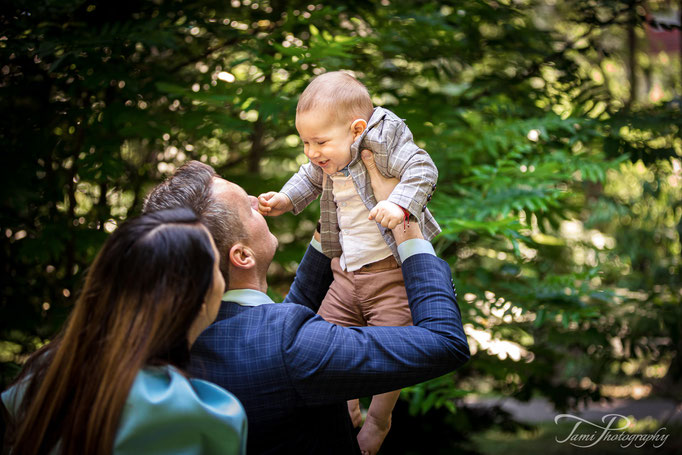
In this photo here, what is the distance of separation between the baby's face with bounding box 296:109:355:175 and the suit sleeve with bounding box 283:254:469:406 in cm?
55

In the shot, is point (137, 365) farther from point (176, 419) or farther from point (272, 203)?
point (272, 203)

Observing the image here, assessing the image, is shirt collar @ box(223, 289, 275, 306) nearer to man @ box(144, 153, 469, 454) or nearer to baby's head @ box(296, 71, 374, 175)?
man @ box(144, 153, 469, 454)

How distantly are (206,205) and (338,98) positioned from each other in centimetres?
54

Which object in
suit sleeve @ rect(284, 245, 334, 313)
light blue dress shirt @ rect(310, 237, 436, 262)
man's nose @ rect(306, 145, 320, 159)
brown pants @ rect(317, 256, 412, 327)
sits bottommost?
suit sleeve @ rect(284, 245, 334, 313)

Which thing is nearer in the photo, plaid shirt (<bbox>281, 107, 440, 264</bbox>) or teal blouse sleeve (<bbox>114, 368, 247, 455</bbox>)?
teal blouse sleeve (<bbox>114, 368, 247, 455</bbox>)

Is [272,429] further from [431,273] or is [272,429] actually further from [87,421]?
[431,273]

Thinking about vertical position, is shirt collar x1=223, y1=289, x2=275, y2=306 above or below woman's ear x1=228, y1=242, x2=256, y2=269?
below

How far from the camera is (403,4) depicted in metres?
4.00

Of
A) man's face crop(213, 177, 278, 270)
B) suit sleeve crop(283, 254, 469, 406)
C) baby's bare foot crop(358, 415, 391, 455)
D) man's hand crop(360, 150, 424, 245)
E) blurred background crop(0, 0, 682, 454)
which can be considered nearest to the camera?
suit sleeve crop(283, 254, 469, 406)

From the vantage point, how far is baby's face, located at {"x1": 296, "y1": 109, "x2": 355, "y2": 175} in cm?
184

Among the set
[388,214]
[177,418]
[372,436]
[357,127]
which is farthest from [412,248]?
[177,418]

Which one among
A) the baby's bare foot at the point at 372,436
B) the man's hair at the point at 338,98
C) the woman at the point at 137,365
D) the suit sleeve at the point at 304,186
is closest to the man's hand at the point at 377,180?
the man's hair at the point at 338,98

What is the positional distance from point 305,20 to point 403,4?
1249 mm

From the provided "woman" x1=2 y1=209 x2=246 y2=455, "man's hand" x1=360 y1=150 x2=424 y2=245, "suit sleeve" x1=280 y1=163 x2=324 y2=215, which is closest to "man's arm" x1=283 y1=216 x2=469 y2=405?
"woman" x1=2 y1=209 x2=246 y2=455
